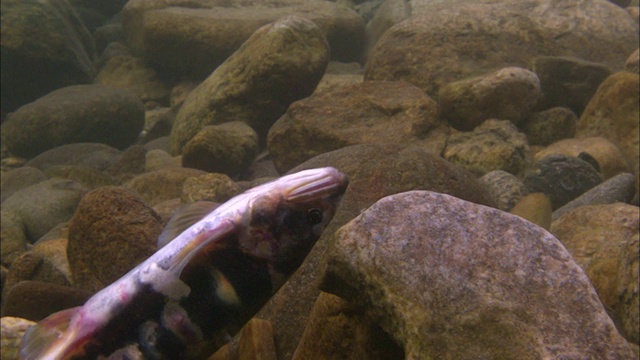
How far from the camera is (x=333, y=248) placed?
6.86 ft

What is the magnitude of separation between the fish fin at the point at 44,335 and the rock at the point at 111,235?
1709 mm

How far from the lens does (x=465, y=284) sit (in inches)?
77.9

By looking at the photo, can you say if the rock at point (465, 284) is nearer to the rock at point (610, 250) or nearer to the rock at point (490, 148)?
the rock at point (610, 250)

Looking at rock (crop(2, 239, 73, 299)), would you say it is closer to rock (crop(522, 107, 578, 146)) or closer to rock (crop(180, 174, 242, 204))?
rock (crop(180, 174, 242, 204))

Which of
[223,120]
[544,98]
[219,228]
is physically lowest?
[223,120]

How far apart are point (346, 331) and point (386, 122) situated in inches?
173

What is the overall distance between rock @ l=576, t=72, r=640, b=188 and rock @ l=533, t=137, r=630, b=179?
0.70ft

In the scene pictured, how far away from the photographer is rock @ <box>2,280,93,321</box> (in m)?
3.40

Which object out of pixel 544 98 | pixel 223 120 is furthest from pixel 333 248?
pixel 223 120

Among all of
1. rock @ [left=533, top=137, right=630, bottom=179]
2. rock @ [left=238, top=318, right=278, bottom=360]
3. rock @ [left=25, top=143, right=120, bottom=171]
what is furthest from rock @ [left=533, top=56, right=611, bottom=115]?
rock @ [left=25, top=143, right=120, bottom=171]

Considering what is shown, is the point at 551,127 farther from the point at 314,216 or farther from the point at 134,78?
the point at 134,78

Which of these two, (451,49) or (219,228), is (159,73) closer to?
(451,49)

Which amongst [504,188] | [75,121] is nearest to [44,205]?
[75,121]

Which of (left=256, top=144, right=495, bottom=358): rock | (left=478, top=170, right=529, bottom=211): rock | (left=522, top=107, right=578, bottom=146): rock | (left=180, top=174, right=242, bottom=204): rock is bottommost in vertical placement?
(left=522, top=107, right=578, bottom=146): rock
